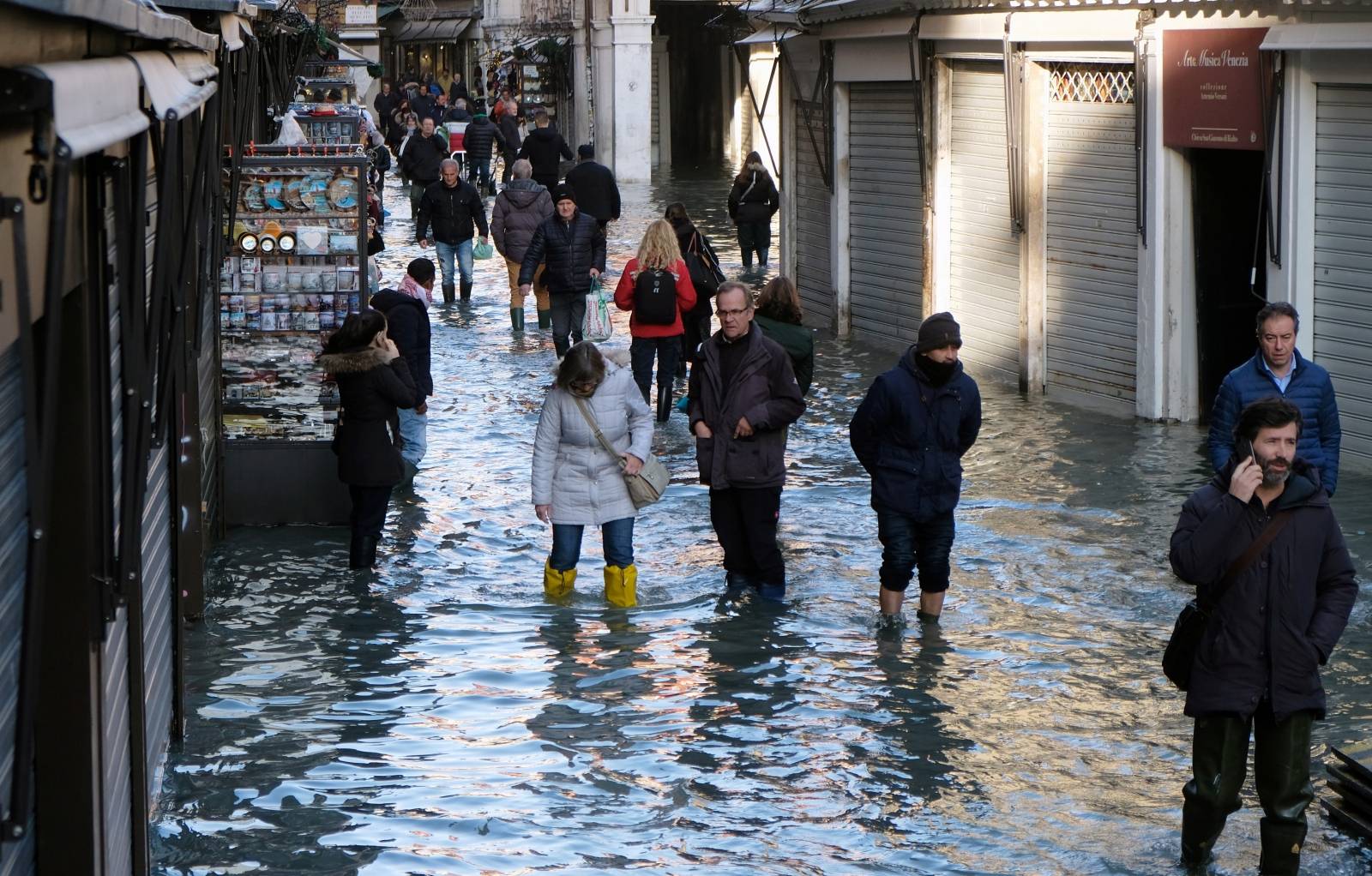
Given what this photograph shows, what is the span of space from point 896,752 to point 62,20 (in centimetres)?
467

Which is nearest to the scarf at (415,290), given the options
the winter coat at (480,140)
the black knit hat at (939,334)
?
the black knit hat at (939,334)

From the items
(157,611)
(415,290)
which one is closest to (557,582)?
(157,611)

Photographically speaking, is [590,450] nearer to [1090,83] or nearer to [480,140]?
[1090,83]

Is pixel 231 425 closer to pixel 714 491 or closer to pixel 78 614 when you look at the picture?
pixel 714 491

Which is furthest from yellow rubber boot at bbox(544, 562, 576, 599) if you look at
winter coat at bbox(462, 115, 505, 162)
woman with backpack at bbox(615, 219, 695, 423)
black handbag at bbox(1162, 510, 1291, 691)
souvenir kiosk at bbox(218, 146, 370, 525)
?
winter coat at bbox(462, 115, 505, 162)

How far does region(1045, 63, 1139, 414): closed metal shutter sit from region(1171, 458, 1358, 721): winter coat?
8574 mm

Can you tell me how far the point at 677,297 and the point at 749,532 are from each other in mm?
4738

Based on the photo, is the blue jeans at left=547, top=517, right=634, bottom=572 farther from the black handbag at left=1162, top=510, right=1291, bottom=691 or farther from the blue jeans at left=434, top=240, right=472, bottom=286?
the blue jeans at left=434, top=240, right=472, bottom=286

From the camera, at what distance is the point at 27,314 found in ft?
10.2

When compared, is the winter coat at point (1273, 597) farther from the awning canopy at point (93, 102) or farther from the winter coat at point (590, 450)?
the winter coat at point (590, 450)

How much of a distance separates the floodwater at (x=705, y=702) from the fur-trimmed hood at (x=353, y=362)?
3.52 ft

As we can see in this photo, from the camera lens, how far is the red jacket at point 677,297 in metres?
14.0

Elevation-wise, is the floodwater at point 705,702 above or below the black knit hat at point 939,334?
below

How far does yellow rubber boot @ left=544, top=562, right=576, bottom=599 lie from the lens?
32.1 feet
